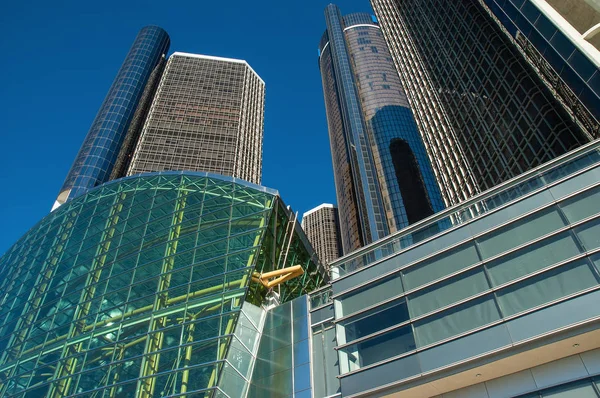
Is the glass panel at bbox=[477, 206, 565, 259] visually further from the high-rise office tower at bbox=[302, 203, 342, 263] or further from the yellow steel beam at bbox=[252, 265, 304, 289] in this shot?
the high-rise office tower at bbox=[302, 203, 342, 263]

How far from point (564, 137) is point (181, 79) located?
92.9 metres

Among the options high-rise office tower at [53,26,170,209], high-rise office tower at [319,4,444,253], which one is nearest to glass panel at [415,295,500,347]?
high-rise office tower at [53,26,170,209]

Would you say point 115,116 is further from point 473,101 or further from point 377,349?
point 377,349

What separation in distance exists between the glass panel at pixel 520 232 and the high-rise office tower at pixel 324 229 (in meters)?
134

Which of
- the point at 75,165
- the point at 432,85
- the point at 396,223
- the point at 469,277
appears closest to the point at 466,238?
the point at 469,277

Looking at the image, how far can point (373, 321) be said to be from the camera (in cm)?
1784

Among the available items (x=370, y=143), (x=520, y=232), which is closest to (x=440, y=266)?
(x=520, y=232)

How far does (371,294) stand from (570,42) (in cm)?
2276

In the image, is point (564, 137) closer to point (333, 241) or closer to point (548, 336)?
point (548, 336)

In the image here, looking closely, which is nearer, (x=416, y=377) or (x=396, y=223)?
(x=416, y=377)

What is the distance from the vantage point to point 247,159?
347 feet

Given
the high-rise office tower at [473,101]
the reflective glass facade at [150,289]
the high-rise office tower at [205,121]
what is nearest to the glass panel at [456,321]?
the reflective glass facade at [150,289]

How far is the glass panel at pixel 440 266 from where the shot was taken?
55.1 feet

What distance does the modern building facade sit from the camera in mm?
13695
